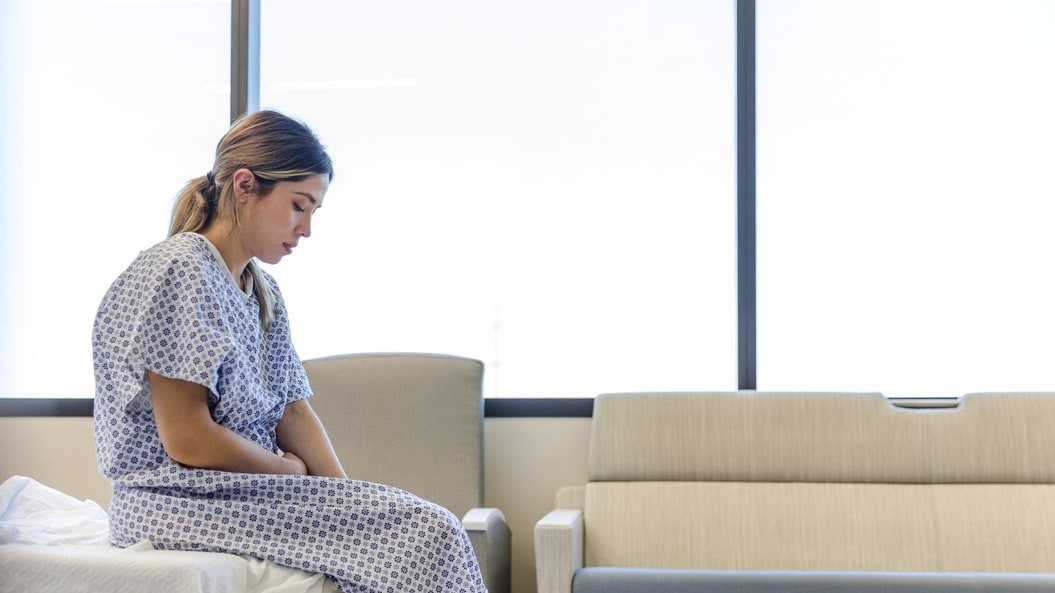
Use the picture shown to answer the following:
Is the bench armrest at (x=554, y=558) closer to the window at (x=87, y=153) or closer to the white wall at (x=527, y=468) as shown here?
the white wall at (x=527, y=468)

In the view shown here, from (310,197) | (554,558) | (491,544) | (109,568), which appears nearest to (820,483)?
(554,558)

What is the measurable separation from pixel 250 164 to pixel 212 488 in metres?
0.53

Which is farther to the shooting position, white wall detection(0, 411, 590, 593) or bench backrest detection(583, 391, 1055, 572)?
white wall detection(0, 411, 590, 593)

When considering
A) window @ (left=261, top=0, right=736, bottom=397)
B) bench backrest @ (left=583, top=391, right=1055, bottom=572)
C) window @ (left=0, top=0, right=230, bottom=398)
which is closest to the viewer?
bench backrest @ (left=583, top=391, right=1055, bottom=572)

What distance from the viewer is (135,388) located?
5.30 ft

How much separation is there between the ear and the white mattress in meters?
0.57

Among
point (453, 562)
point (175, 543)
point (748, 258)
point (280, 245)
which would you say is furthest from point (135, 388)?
point (748, 258)

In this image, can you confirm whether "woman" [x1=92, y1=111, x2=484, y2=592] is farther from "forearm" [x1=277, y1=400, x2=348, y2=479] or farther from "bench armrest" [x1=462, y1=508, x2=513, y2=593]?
"bench armrest" [x1=462, y1=508, x2=513, y2=593]

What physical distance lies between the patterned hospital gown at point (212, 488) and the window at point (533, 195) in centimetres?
198

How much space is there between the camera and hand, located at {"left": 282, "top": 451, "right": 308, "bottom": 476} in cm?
177

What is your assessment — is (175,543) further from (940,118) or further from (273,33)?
(940,118)

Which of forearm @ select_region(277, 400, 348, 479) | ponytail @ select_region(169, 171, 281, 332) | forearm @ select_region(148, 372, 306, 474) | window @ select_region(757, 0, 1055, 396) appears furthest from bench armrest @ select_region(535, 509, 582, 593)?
forearm @ select_region(148, 372, 306, 474)

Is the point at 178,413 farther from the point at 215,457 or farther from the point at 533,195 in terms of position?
the point at 533,195

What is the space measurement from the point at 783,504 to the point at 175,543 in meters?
2.05
